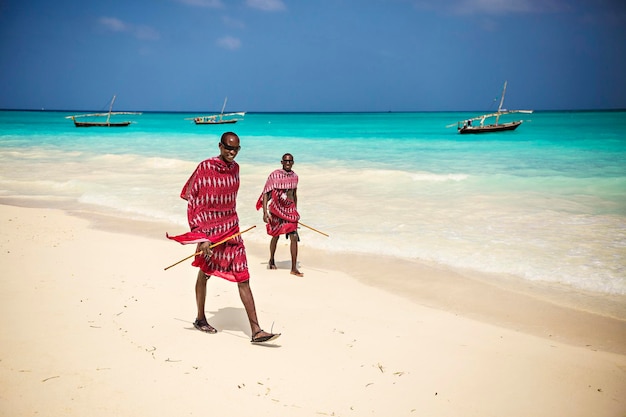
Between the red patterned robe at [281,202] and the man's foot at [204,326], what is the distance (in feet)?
7.23

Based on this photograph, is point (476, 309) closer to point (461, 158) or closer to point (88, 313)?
point (88, 313)

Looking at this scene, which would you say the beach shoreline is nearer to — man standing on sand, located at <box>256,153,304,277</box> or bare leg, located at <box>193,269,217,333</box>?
man standing on sand, located at <box>256,153,304,277</box>

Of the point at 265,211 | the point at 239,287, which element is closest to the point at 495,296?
the point at 265,211

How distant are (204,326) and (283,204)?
2379mm

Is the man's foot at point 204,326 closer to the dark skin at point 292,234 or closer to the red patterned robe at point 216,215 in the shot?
the red patterned robe at point 216,215

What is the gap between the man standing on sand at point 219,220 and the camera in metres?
3.68

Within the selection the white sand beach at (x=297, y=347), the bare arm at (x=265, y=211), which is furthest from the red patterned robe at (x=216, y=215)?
the bare arm at (x=265, y=211)

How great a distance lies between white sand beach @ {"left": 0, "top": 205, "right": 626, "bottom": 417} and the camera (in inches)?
116

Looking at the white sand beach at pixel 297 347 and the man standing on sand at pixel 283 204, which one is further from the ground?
the man standing on sand at pixel 283 204

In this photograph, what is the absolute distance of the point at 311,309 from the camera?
15.3 ft

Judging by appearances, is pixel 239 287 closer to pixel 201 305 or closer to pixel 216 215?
pixel 201 305

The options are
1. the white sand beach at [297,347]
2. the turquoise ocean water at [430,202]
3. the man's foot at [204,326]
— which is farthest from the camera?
the turquoise ocean water at [430,202]

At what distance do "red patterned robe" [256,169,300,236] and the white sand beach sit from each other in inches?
24.8

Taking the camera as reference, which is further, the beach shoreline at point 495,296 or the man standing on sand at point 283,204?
the man standing on sand at point 283,204
